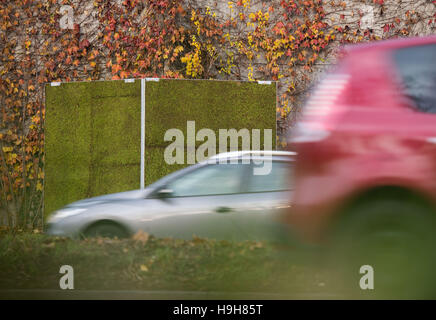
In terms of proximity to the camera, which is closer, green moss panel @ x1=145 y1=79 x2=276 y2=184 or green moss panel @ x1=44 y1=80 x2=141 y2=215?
green moss panel @ x1=145 y1=79 x2=276 y2=184

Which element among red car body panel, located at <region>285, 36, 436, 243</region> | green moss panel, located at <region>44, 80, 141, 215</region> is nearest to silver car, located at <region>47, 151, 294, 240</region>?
green moss panel, located at <region>44, 80, 141, 215</region>

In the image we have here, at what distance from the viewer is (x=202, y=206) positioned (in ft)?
23.7

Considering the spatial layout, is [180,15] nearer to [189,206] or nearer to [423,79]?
[189,206]

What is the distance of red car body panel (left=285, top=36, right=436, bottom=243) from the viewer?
3867mm

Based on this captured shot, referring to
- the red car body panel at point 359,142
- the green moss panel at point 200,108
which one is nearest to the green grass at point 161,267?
the red car body panel at point 359,142

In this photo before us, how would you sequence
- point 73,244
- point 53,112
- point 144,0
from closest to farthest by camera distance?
point 73,244 < point 53,112 < point 144,0

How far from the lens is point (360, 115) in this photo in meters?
4.09

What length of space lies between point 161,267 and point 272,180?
2321 millimetres

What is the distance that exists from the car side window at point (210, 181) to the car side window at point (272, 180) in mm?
151

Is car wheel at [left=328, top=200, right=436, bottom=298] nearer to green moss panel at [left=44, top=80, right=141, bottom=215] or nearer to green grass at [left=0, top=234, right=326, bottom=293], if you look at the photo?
green grass at [left=0, top=234, right=326, bottom=293]

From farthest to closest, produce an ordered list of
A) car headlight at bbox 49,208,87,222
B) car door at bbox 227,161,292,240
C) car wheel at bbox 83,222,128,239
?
car headlight at bbox 49,208,87,222, car wheel at bbox 83,222,128,239, car door at bbox 227,161,292,240

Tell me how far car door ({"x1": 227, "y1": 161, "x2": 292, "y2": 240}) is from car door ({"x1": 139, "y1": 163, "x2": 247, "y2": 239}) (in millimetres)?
91
